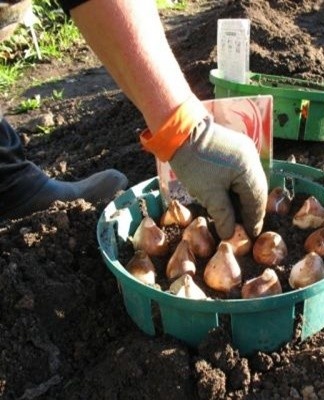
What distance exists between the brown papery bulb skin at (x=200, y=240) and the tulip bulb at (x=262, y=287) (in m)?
0.23

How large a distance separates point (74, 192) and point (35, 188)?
5.7 inches

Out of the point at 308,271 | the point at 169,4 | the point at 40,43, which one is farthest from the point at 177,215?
the point at 169,4

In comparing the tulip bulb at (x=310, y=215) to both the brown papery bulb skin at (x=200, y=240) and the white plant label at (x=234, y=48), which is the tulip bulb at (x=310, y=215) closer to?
the brown papery bulb skin at (x=200, y=240)

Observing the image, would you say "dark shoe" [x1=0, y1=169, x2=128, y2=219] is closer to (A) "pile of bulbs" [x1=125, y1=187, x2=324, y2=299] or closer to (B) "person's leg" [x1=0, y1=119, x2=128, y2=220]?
(B) "person's leg" [x1=0, y1=119, x2=128, y2=220]

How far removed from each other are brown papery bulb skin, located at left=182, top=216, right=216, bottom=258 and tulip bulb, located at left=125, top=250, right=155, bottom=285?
0.13 metres

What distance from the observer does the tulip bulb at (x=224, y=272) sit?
1837 mm

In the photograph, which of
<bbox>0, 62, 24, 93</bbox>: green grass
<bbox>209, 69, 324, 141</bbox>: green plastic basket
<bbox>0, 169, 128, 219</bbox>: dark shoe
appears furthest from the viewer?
<bbox>0, 62, 24, 93</bbox>: green grass

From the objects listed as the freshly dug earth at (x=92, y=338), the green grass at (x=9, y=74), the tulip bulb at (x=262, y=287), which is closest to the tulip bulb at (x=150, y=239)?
the freshly dug earth at (x=92, y=338)

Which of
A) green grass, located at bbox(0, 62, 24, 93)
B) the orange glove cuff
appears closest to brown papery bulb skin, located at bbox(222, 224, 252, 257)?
the orange glove cuff

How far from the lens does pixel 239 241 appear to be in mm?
1952

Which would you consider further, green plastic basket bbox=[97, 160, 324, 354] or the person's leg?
the person's leg

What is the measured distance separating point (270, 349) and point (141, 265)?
1.31ft

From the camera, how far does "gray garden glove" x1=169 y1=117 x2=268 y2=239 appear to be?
5.70 ft

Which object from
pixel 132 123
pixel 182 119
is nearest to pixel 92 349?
pixel 182 119
